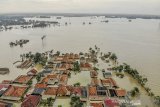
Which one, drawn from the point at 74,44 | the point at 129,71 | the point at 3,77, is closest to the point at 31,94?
the point at 3,77

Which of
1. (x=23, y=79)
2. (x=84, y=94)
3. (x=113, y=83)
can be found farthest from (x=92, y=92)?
(x=23, y=79)

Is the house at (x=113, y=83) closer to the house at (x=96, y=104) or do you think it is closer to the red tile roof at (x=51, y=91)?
the house at (x=96, y=104)

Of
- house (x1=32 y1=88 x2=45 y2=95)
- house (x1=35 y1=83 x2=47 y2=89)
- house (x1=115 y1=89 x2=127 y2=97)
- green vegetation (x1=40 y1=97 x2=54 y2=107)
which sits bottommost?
green vegetation (x1=40 y1=97 x2=54 y2=107)

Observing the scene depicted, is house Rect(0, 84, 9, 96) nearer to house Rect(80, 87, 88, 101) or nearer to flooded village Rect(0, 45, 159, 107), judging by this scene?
flooded village Rect(0, 45, 159, 107)

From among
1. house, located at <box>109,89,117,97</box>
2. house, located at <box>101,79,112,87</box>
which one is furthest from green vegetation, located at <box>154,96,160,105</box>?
house, located at <box>101,79,112,87</box>

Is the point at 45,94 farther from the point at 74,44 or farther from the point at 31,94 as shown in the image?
the point at 74,44
